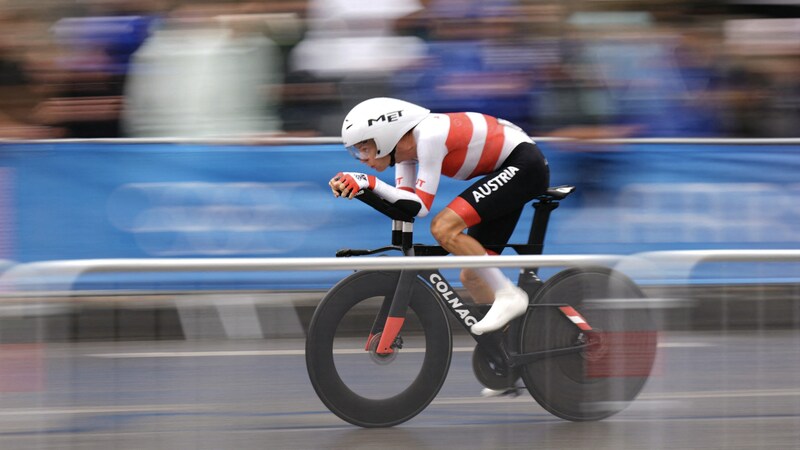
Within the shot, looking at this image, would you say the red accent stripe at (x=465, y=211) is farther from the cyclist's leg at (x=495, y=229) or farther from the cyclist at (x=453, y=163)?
the cyclist's leg at (x=495, y=229)

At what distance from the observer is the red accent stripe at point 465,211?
557 centimetres

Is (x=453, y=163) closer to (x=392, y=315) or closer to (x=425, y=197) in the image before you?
(x=425, y=197)

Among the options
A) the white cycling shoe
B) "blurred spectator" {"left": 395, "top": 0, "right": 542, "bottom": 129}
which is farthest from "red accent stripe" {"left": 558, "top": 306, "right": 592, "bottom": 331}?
"blurred spectator" {"left": 395, "top": 0, "right": 542, "bottom": 129}

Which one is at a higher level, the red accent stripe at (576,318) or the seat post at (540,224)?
the red accent stripe at (576,318)

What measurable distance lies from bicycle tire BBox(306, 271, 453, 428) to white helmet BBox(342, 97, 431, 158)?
1164mm

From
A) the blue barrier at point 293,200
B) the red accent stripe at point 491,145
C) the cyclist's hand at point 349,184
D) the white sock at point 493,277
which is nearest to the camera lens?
the white sock at point 493,277

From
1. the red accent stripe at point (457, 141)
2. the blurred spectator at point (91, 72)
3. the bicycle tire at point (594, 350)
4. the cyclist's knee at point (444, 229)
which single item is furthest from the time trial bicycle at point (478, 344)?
the blurred spectator at point (91, 72)

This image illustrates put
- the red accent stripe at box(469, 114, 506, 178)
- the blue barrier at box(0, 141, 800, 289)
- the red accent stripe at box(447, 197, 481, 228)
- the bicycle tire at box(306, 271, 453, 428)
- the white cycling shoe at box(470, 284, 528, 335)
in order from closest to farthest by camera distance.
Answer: the bicycle tire at box(306, 271, 453, 428) < the white cycling shoe at box(470, 284, 528, 335) < the red accent stripe at box(447, 197, 481, 228) < the red accent stripe at box(469, 114, 506, 178) < the blue barrier at box(0, 141, 800, 289)

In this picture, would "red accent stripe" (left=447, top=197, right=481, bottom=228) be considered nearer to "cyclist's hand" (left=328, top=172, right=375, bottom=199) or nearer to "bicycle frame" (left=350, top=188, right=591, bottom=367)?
"cyclist's hand" (left=328, top=172, right=375, bottom=199)

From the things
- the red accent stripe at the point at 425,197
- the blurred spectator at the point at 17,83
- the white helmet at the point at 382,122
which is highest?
the white helmet at the point at 382,122

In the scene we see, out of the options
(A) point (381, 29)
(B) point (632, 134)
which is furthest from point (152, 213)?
(B) point (632, 134)

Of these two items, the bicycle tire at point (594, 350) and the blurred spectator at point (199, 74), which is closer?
the bicycle tire at point (594, 350)

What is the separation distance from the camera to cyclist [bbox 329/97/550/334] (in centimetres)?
553

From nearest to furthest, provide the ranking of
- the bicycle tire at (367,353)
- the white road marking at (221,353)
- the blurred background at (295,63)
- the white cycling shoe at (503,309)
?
the white road marking at (221,353) → the bicycle tire at (367,353) → the white cycling shoe at (503,309) → the blurred background at (295,63)
